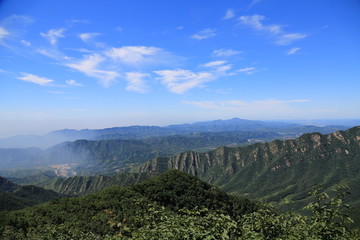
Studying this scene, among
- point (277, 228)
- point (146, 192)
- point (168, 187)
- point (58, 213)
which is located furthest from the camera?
point (168, 187)

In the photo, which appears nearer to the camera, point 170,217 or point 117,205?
point 170,217

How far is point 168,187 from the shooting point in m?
102

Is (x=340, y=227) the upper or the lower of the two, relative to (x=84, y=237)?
upper

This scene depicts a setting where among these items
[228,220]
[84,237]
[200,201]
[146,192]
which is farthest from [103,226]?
[228,220]

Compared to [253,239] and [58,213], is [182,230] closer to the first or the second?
[253,239]

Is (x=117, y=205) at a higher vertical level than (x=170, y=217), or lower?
lower

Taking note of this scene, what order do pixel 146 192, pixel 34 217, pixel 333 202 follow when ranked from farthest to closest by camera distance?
pixel 146 192 → pixel 34 217 → pixel 333 202

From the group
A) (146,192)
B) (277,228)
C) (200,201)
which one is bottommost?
(200,201)

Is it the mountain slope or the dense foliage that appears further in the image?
the mountain slope

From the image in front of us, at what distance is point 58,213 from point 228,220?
71449 millimetres

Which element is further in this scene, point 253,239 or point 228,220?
point 228,220

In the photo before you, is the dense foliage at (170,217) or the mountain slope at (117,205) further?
the mountain slope at (117,205)

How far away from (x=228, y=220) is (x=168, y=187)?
3714 inches

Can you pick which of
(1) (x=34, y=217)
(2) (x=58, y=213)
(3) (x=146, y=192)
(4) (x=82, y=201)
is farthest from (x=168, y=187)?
(1) (x=34, y=217)
